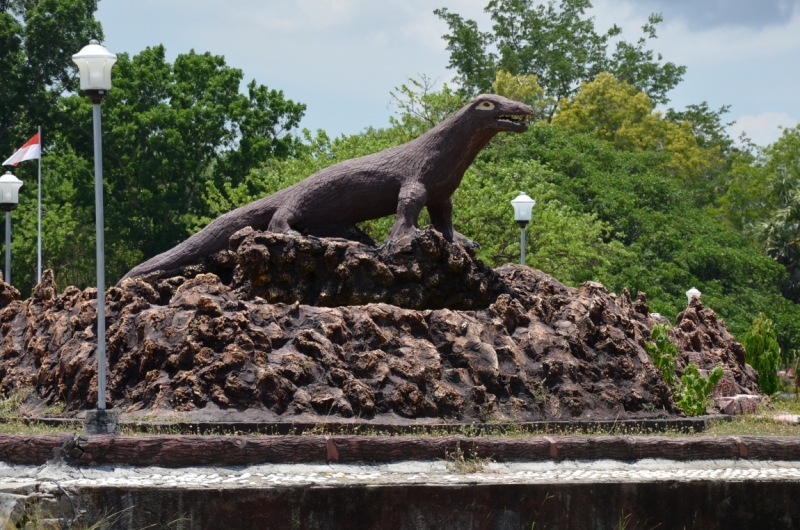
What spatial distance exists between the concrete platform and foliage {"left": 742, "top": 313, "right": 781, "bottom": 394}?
30.9 ft

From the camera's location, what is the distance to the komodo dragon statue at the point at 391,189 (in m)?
12.5

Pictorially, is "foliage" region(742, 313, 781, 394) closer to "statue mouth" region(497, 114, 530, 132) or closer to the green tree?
"statue mouth" region(497, 114, 530, 132)

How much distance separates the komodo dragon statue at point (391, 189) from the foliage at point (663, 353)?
2.72m

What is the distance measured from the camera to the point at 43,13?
113 ft

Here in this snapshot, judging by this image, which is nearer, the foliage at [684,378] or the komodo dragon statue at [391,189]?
the foliage at [684,378]

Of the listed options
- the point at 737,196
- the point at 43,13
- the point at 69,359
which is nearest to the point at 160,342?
the point at 69,359

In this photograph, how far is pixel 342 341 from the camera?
10430 millimetres

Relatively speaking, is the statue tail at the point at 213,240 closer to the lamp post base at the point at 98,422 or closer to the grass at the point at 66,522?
the lamp post base at the point at 98,422

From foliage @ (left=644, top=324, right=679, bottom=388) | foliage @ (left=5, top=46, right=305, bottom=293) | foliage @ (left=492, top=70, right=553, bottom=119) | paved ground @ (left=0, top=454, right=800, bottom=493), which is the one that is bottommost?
paved ground @ (left=0, top=454, right=800, bottom=493)

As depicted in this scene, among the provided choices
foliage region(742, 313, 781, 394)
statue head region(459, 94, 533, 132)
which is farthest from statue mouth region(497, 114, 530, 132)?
foliage region(742, 313, 781, 394)

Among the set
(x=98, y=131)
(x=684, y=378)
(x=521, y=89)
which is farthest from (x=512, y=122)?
(x=521, y=89)

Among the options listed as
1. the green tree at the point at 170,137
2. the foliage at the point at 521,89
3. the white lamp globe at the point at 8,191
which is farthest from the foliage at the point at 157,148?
the white lamp globe at the point at 8,191

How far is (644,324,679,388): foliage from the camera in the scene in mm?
12602

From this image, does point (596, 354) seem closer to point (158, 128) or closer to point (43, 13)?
point (158, 128)
